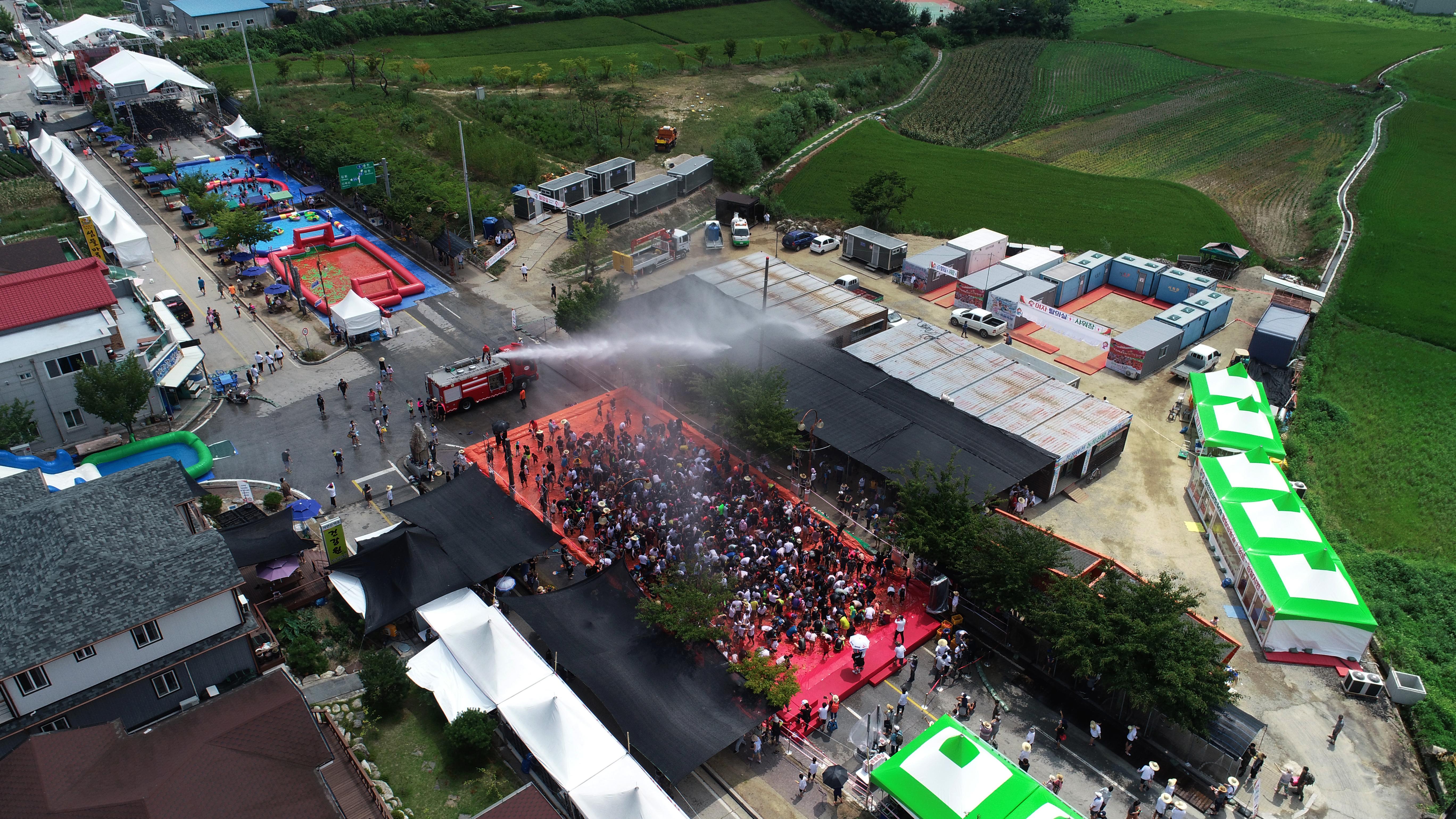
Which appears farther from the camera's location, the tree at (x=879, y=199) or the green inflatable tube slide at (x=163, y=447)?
the tree at (x=879, y=199)

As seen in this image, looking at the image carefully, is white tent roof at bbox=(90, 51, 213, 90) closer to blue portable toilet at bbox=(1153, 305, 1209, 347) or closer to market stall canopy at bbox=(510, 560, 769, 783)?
market stall canopy at bbox=(510, 560, 769, 783)

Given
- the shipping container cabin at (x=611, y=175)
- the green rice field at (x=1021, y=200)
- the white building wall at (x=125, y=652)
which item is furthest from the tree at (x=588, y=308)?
the green rice field at (x=1021, y=200)

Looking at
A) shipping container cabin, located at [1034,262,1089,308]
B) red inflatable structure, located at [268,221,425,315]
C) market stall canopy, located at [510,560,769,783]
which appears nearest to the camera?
market stall canopy, located at [510,560,769,783]

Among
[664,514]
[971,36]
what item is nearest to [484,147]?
[664,514]

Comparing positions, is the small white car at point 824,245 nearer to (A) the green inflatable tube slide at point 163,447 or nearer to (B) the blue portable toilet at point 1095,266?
(B) the blue portable toilet at point 1095,266

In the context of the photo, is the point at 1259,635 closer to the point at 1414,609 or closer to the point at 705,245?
the point at 1414,609

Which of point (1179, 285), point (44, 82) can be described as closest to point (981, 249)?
point (1179, 285)

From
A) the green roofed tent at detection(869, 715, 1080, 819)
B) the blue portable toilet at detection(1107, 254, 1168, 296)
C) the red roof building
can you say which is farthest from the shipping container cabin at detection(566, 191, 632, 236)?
the green roofed tent at detection(869, 715, 1080, 819)

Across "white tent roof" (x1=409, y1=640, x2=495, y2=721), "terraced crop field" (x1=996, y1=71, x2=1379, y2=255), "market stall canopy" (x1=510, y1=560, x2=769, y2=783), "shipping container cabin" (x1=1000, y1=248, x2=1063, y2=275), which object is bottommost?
"white tent roof" (x1=409, y1=640, x2=495, y2=721)
